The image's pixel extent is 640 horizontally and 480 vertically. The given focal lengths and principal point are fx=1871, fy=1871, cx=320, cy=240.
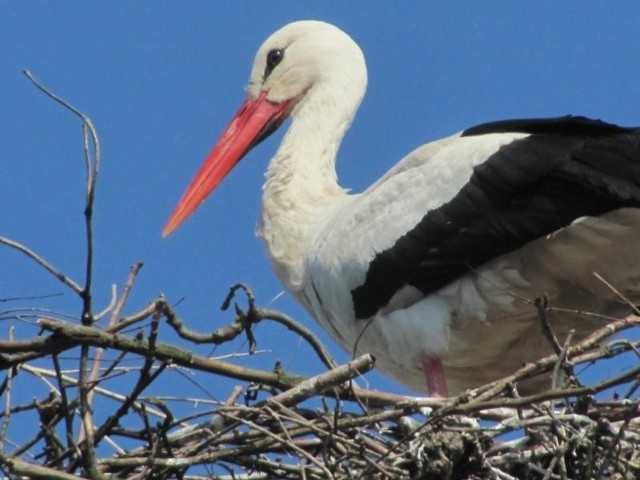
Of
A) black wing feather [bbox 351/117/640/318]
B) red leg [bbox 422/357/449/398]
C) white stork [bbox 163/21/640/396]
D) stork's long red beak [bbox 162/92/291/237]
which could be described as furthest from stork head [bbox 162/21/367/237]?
red leg [bbox 422/357/449/398]

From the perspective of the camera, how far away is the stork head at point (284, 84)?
9.11 metres

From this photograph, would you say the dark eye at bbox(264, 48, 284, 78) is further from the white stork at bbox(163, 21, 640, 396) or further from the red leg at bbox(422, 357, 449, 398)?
the red leg at bbox(422, 357, 449, 398)

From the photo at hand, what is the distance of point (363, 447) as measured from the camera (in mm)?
6375

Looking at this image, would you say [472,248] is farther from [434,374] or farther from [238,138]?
[238,138]

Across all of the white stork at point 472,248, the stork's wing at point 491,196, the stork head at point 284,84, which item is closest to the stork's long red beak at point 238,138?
the stork head at point 284,84

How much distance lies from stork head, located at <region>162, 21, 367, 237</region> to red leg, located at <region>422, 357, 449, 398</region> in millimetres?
1768

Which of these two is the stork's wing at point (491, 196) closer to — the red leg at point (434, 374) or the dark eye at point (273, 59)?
the red leg at point (434, 374)

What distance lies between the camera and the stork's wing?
7.18m

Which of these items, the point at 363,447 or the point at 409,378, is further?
the point at 409,378

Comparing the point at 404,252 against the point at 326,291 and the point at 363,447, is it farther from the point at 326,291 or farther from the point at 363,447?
the point at 363,447

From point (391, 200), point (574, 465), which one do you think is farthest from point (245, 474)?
point (391, 200)

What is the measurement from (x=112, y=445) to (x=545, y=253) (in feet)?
6.36

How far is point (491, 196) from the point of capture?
741 centimetres

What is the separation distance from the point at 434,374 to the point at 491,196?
81 centimetres
